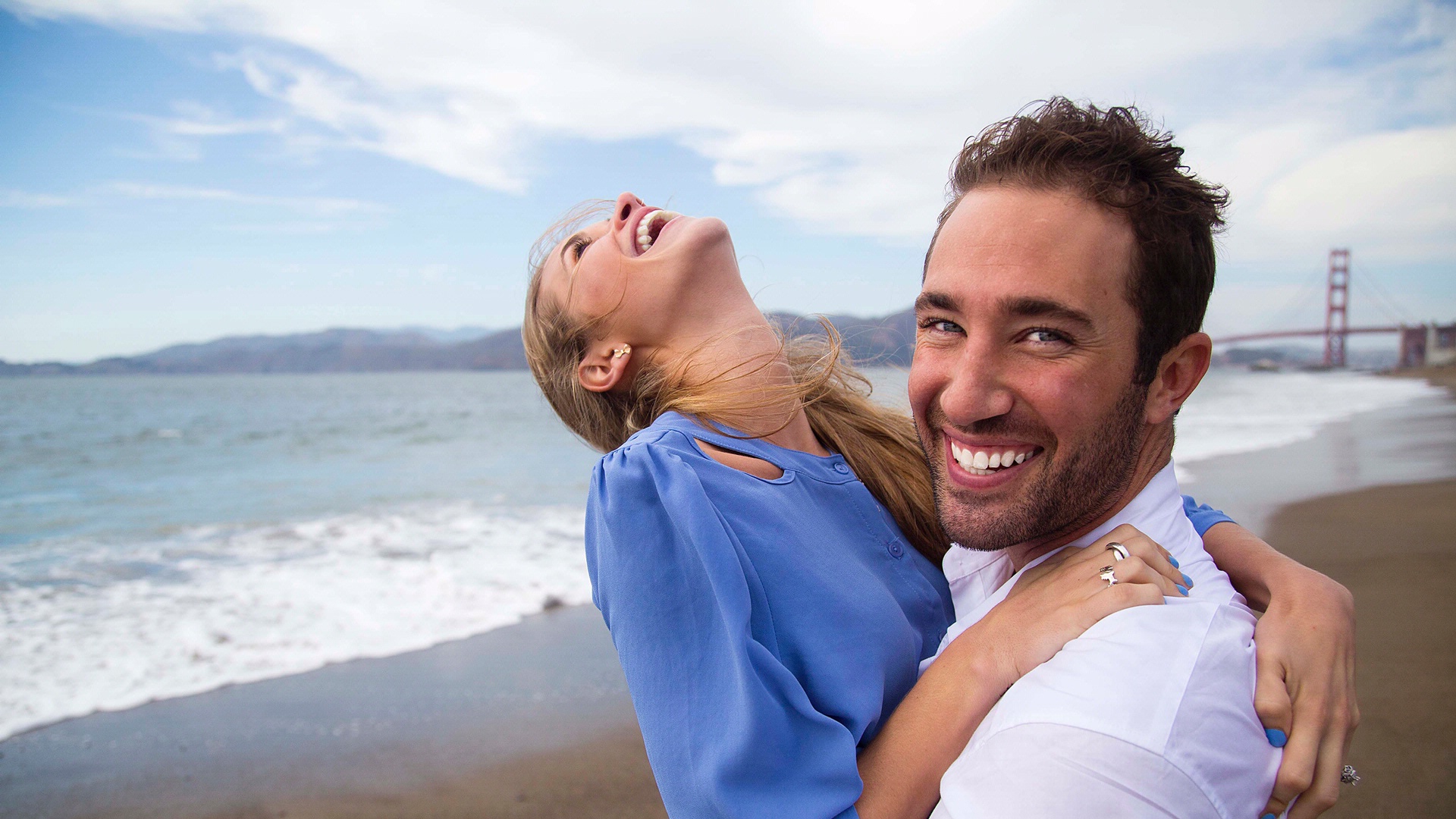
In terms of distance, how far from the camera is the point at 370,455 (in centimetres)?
1972

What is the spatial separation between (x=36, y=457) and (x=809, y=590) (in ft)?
85.8

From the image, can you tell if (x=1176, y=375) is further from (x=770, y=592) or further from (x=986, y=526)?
(x=770, y=592)

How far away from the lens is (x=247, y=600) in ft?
23.5

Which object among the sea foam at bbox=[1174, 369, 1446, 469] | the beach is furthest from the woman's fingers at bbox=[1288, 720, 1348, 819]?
the sea foam at bbox=[1174, 369, 1446, 469]

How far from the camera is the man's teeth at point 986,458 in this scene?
5.12 feet

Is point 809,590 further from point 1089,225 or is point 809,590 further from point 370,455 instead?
point 370,455

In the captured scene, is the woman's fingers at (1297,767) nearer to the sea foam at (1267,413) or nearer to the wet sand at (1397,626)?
the wet sand at (1397,626)

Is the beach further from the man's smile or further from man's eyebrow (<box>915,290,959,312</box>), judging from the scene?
man's eyebrow (<box>915,290,959,312</box>)

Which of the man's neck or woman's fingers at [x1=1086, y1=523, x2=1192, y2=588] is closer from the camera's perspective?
woman's fingers at [x1=1086, y1=523, x2=1192, y2=588]

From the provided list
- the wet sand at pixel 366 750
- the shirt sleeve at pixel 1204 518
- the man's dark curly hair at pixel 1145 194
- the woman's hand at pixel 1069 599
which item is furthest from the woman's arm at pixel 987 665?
the wet sand at pixel 366 750

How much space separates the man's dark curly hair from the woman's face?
2.87 feet

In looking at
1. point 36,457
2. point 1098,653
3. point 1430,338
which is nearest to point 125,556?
point 1098,653

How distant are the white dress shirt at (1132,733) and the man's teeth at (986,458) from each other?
36cm

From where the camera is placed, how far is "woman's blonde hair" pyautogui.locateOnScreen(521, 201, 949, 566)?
2.12 metres
